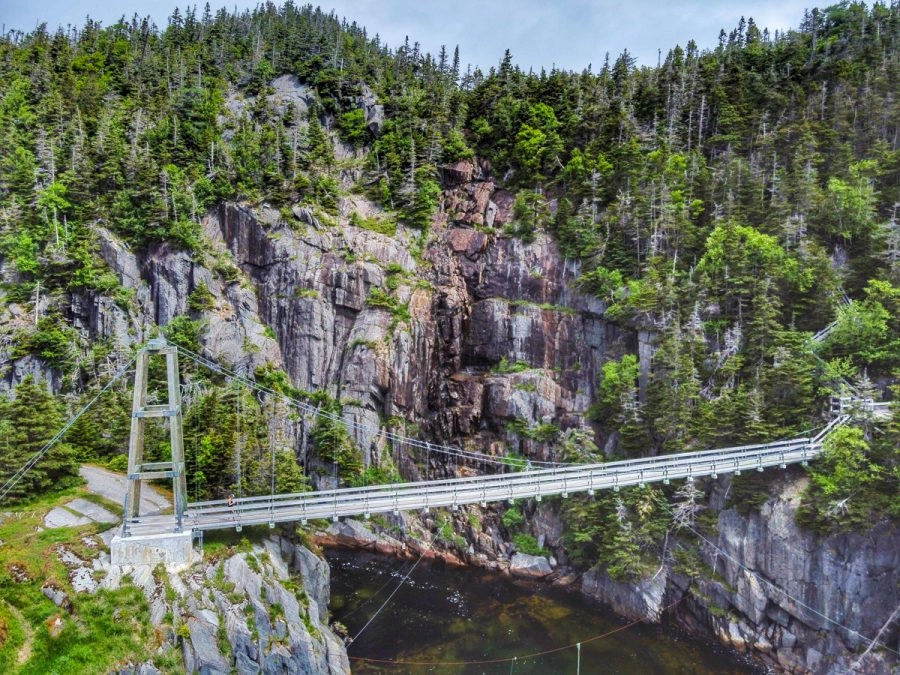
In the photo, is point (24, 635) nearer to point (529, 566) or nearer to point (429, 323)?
point (529, 566)

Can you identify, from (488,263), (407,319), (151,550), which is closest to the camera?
(151,550)

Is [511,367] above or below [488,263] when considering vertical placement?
below

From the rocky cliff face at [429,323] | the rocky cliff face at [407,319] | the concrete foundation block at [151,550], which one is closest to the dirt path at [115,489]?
the concrete foundation block at [151,550]

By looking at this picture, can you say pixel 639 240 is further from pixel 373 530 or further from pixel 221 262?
pixel 221 262

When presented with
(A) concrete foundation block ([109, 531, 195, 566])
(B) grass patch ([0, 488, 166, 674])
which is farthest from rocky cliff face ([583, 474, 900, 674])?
(B) grass patch ([0, 488, 166, 674])

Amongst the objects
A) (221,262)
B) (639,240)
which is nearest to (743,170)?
(639,240)

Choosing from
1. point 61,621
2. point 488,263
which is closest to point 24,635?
point 61,621

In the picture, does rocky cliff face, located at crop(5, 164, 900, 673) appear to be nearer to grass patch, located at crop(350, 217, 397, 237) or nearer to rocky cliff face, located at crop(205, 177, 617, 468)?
rocky cliff face, located at crop(205, 177, 617, 468)
